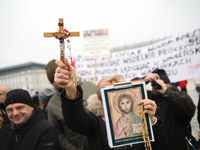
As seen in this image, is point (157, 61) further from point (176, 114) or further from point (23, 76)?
point (23, 76)

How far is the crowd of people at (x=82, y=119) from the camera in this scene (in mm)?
1123

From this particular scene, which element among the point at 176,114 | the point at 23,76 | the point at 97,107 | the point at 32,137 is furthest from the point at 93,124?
the point at 23,76

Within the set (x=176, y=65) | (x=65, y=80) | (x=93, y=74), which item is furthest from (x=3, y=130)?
(x=176, y=65)

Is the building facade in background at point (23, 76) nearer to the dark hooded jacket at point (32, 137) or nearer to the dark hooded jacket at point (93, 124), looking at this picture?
the dark hooded jacket at point (32, 137)

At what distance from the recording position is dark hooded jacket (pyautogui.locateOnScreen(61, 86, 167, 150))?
1206 mm

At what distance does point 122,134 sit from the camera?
112cm

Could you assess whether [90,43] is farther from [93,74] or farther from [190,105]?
[190,105]

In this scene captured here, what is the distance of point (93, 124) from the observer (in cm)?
152

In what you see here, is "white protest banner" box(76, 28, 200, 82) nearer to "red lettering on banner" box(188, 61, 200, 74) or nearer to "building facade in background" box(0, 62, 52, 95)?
"red lettering on banner" box(188, 61, 200, 74)

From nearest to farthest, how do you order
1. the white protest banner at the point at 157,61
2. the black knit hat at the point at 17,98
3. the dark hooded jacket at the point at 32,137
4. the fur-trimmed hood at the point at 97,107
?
the fur-trimmed hood at the point at 97,107, the dark hooded jacket at the point at 32,137, the black knit hat at the point at 17,98, the white protest banner at the point at 157,61

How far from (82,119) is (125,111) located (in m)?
0.48

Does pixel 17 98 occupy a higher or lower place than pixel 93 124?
higher

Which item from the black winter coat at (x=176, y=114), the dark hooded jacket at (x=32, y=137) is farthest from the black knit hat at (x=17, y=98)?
the black winter coat at (x=176, y=114)

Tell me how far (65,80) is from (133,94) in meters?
0.56
